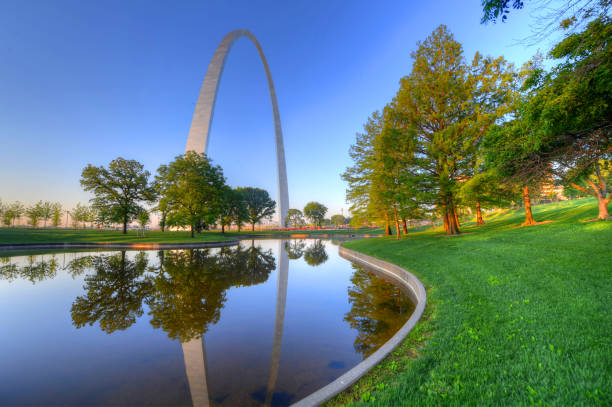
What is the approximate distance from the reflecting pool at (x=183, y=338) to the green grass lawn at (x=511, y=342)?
1.12 m

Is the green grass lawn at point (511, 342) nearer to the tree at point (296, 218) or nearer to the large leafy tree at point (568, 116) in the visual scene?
the large leafy tree at point (568, 116)

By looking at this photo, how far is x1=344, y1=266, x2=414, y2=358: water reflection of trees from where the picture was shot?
477 centimetres

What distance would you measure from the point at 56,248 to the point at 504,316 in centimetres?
3522

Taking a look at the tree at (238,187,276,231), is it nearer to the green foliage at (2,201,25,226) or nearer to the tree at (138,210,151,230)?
the tree at (138,210,151,230)

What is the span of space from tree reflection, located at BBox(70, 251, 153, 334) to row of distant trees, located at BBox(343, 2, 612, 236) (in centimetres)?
1161

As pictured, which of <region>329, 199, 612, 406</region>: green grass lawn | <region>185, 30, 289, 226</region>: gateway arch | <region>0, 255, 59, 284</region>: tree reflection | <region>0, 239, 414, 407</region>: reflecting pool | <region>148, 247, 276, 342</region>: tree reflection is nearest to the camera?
<region>329, 199, 612, 406</region>: green grass lawn

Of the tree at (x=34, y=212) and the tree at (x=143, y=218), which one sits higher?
the tree at (x=34, y=212)

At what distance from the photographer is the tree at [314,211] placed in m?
100

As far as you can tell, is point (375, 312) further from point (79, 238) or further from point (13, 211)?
point (13, 211)

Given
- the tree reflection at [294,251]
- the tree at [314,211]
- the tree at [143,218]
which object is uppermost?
the tree at [314,211]

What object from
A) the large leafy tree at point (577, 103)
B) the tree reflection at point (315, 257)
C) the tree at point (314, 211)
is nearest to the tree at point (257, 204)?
the tree at point (314, 211)

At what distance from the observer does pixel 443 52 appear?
16.7 meters

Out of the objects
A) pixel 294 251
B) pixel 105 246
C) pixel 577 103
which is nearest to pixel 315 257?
pixel 294 251

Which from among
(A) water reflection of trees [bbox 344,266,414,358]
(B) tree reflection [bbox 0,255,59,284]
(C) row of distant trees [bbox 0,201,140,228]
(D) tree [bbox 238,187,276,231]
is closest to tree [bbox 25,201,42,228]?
(C) row of distant trees [bbox 0,201,140,228]
